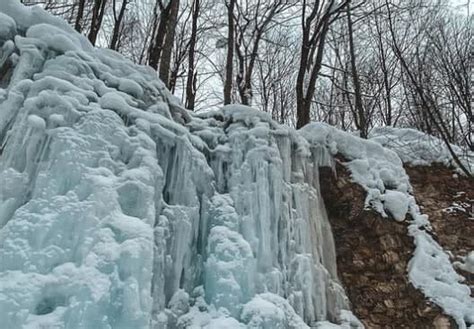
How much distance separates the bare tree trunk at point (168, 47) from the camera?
610 centimetres

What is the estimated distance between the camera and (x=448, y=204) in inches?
209

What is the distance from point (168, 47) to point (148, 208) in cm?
378

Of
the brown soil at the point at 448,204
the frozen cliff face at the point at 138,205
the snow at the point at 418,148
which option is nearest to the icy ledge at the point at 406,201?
the snow at the point at 418,148

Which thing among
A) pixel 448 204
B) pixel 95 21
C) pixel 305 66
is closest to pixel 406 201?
pixel 448 204

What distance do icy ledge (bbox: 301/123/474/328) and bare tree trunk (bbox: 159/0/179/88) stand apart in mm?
2129

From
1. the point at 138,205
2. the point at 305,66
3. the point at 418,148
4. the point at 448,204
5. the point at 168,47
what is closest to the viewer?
the point at 138,205

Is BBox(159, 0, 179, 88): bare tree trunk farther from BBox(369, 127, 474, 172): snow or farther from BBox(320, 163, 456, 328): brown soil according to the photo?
BBox(369, 127, 474, 172): snow

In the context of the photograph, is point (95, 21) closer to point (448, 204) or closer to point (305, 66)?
point (305, 66)

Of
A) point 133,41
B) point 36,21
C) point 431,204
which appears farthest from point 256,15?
point 36,21

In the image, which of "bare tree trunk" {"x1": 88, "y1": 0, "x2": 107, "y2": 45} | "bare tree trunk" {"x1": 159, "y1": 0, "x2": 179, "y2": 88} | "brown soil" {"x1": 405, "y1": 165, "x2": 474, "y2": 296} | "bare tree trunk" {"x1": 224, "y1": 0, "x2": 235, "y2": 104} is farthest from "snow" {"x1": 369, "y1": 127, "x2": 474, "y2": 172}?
"bare tree trunk" {"x1": 88, "y1": 0, "x2": 107, "y2": 45}

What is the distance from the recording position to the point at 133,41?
1025 cm

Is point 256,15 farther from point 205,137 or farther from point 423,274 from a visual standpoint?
point 423,274

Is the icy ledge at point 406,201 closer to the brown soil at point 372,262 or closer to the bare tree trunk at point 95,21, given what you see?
the brown soil at point 372,262

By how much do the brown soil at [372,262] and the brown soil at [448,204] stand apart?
0.53 metres
